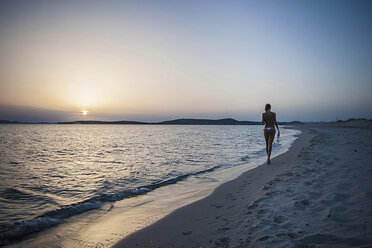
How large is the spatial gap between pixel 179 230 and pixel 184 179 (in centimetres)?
514

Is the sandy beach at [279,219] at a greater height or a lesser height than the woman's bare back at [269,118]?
lesser

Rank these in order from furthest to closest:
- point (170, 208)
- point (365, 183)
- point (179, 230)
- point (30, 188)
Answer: point (30, 188) → point (170, 208) → point (365, 183) → point (179, 230)

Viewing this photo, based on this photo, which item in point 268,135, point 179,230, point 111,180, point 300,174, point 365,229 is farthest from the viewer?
point 268,135

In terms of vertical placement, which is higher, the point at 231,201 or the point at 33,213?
the point at 231,201

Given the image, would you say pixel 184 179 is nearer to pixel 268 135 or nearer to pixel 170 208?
pixel 170 208

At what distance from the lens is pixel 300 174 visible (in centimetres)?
667

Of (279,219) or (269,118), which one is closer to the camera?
(279,219)

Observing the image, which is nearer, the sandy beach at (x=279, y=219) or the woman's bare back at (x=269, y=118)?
the sandy beach at (x=279, y=219)

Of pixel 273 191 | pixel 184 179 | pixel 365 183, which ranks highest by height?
pixel 365 183

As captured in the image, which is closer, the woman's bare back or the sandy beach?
the sandy beach

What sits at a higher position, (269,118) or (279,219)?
(269,118)

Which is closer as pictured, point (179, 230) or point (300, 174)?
point (179, 230)

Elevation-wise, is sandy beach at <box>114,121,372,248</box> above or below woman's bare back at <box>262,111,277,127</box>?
below

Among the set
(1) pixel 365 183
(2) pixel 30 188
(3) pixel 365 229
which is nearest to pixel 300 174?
(1) pixel 365 183
